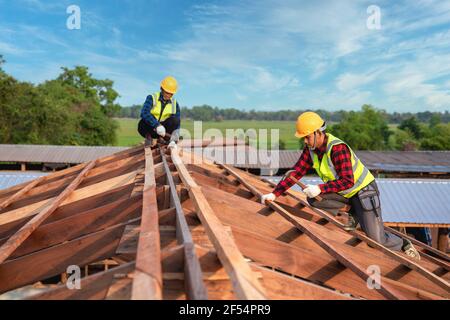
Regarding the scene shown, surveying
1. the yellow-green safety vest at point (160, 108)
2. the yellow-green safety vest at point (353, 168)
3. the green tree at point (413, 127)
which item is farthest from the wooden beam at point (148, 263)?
the green tree at point (413, 127)

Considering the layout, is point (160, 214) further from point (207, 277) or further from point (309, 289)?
point (309, 289)

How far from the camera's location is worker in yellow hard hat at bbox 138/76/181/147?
6.84 metres

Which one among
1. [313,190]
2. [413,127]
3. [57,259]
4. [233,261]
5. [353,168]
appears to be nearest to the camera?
[233,261]

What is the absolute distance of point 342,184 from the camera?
4.28 metres

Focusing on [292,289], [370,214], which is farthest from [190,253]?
[370,214]

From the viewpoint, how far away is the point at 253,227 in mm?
3494

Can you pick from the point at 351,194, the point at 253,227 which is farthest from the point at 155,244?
the point at 351,194

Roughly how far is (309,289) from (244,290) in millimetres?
705

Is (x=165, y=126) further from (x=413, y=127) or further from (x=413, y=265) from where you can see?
(x=413, y=127)

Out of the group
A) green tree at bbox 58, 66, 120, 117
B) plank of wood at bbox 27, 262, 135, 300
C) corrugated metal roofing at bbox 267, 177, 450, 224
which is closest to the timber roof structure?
plank of wood at bbox 27, 262, 135, 300

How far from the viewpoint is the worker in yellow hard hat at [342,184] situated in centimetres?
428

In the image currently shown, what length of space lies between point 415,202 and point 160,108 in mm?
11047

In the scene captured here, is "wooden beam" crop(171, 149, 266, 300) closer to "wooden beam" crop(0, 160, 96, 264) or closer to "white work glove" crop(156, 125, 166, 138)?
"wooden beam" crop(0, 160, 96, 264)

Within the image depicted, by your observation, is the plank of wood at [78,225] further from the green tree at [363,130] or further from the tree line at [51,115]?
the green tree at [363,130]
